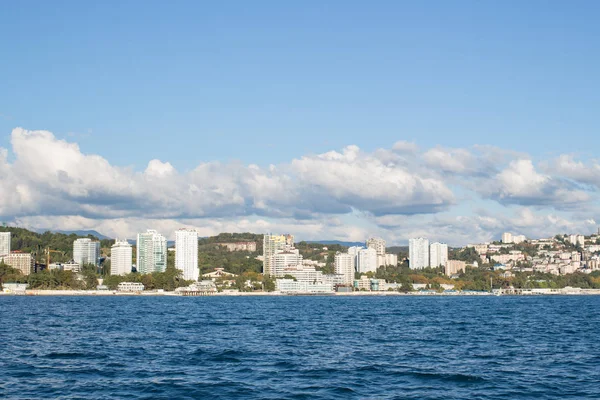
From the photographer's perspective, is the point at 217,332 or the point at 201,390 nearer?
the point at 201,390

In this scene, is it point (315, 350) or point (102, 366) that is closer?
point (102, 366)

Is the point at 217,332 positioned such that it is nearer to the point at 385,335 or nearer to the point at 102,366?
the point at 385,335

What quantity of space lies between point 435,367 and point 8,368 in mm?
21449

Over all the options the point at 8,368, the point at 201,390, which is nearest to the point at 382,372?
the point at 201,390

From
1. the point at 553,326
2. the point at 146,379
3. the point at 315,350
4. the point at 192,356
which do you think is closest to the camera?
the point at 146,379

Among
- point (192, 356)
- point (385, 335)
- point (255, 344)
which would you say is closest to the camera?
point (192, 356)

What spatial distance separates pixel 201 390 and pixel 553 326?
50.0m

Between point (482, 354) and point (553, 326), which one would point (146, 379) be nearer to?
point (482, 354)

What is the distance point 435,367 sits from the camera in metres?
39.9

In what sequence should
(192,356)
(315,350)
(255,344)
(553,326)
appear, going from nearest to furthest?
(192,356)
(315,350)
(255,344)
(553,326)

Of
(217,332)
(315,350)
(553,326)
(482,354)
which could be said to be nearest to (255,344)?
(315,350)

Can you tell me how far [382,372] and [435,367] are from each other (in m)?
Answer: 3.67

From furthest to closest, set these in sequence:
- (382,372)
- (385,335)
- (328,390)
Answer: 1. (385,335)
2. (382,372)
3. (328,390)

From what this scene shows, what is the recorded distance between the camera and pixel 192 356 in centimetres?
4359
